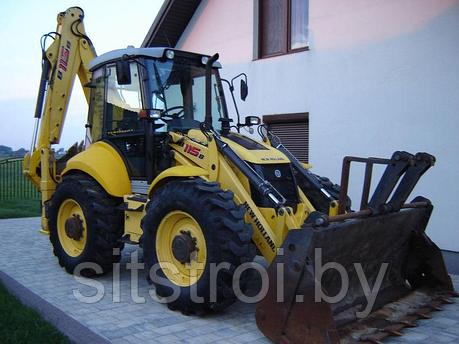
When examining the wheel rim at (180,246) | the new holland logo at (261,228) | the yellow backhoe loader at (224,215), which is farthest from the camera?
the wheel rim at (180,246)

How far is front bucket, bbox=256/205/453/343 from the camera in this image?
4.12 metres

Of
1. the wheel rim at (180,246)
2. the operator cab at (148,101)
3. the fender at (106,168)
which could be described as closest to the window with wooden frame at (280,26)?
the operator cab at (148,101)

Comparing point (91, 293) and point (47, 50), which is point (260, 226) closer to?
point (91, 293)

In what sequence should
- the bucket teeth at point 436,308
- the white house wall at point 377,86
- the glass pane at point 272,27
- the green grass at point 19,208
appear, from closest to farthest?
the bucket teeth at point 436,308 < the white house wall at point 377,86 < the glass pane at point 272,27 < the green grass at point 19,208

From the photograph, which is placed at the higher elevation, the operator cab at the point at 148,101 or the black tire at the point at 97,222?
the operator cab at the point at 148,101

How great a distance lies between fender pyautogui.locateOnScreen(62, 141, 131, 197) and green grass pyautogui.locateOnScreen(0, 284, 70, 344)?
1.63 meters

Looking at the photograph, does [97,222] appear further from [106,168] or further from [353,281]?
[353,281]

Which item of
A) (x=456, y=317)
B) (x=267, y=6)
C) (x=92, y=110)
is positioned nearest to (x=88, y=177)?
(x=92, y=110)

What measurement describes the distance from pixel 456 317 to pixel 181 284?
8.80ft

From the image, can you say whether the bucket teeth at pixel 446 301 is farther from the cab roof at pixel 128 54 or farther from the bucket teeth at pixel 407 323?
the cab roof at pixel 128 54

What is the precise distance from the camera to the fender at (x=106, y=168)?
6195 mm

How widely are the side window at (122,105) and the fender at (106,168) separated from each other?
0.26 metres

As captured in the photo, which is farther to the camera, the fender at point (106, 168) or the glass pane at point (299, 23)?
the glass pane at point (299, 23)

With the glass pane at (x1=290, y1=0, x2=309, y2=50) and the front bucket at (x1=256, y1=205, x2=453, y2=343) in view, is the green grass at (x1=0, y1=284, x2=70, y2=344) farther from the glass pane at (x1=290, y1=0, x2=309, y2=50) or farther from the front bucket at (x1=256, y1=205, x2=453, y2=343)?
the glass pane at (x1=290, y1=0, x2=309, y2=50)
